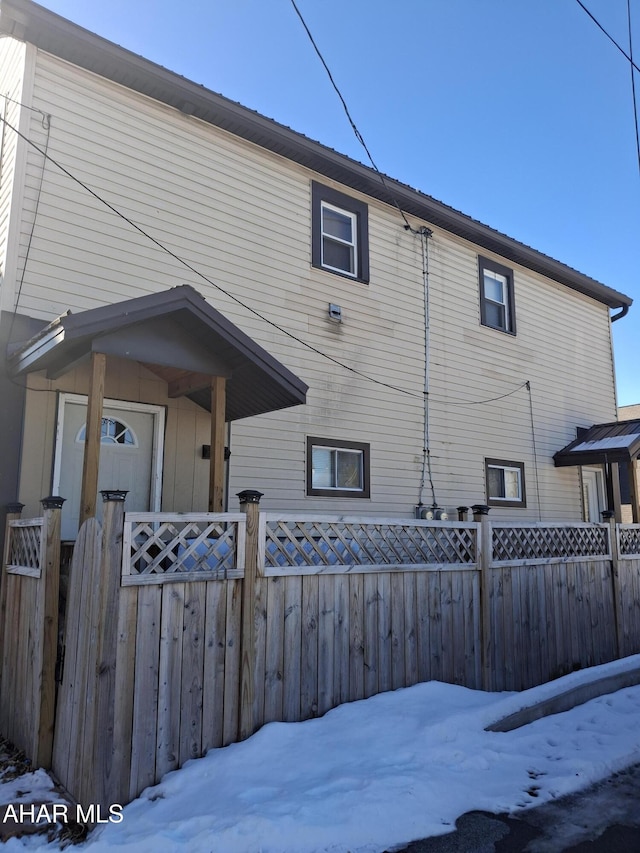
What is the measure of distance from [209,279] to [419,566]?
4.50 m

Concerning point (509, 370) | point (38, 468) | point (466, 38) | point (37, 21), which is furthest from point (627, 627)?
point (37, 21)

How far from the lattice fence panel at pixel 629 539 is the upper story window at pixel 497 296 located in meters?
4.47

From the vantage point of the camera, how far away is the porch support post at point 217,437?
21.9 feet

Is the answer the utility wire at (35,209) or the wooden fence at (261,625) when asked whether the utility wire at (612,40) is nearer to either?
the wooden fence at (261,625)

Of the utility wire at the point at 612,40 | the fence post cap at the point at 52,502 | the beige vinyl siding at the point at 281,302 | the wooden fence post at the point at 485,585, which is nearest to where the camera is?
the fence post cap at the point at 52,502

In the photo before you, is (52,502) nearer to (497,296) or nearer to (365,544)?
(365,544)

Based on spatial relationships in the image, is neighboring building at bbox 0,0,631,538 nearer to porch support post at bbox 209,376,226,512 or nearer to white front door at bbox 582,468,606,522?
porch support post at bbox 209,376,226,512

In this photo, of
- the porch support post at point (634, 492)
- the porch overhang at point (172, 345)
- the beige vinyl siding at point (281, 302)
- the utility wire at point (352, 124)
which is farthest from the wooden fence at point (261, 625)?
the utility wire at point (352, 124)

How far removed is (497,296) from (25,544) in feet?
32.6

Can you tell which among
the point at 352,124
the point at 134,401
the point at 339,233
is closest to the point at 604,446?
the point at 339,233

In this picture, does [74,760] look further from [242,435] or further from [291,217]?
[291,217]

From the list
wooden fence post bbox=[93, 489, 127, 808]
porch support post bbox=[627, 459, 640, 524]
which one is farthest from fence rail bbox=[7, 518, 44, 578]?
porch support post bbox=[627, 459, 640, 524]

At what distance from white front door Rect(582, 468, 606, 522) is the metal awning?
1193 mm

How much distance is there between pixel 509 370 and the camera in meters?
12.6
